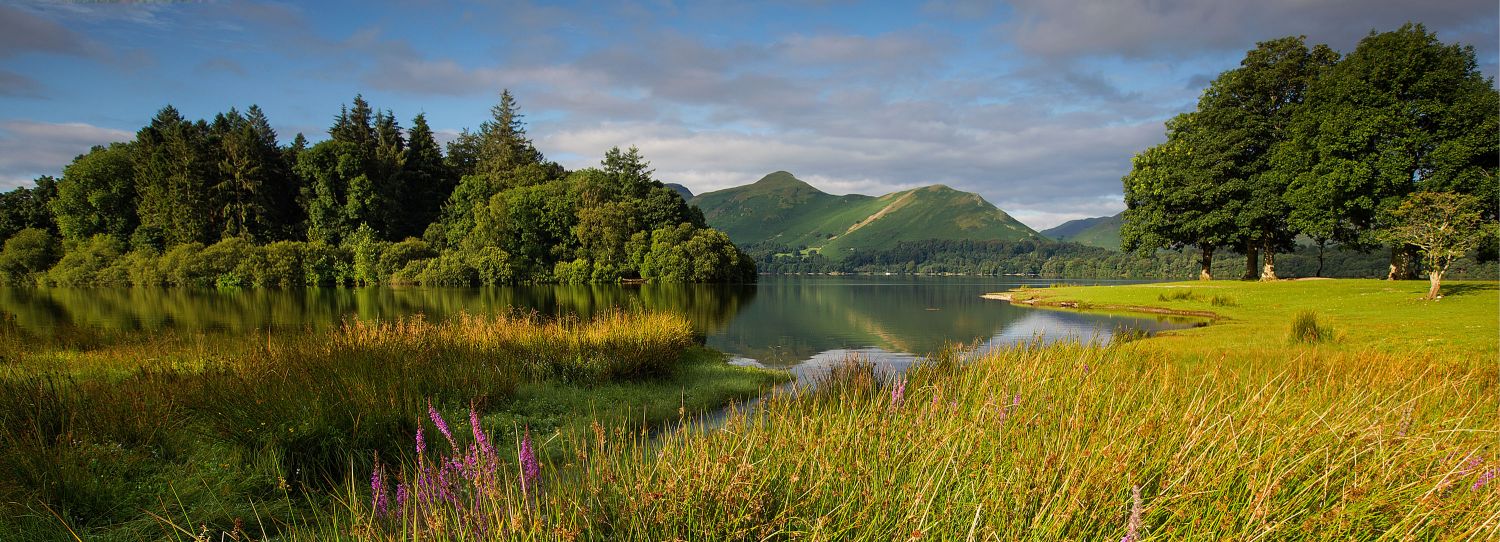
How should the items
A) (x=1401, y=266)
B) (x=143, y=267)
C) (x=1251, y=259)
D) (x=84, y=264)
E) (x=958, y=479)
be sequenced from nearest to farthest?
1. (x=958, y=479)
2. (x=1401, y=266)
3. (x=1251, y=259)
4. (x=143, y=267)
5. (x=84, y=264)

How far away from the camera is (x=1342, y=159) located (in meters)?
32.6

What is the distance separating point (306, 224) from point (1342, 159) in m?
101

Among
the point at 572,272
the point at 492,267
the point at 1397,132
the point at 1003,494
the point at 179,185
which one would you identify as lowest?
the point at 1003,494

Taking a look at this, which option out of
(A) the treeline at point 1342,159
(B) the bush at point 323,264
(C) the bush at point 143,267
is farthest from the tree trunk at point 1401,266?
(C) the bush at point 143,267

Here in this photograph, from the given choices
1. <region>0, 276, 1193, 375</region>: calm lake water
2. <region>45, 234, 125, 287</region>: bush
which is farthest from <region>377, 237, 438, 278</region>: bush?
<region>45, 234, 125, 287</region>: bush

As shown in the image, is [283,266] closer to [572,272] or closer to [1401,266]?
[572,272]

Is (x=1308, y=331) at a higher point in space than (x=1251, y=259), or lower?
lower

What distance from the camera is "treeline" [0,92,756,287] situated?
225ft

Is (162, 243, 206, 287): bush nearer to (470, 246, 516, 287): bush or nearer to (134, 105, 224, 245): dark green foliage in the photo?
(134, 105, 224, 245): dark green foliage

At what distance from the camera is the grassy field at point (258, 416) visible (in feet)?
16.3

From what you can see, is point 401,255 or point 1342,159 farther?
point 401,255

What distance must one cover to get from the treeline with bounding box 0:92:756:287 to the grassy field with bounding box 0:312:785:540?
58.5 metres

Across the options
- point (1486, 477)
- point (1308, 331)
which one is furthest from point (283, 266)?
point (1486, 477)

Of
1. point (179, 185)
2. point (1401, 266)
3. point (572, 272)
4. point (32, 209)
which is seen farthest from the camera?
point (32, 209)
